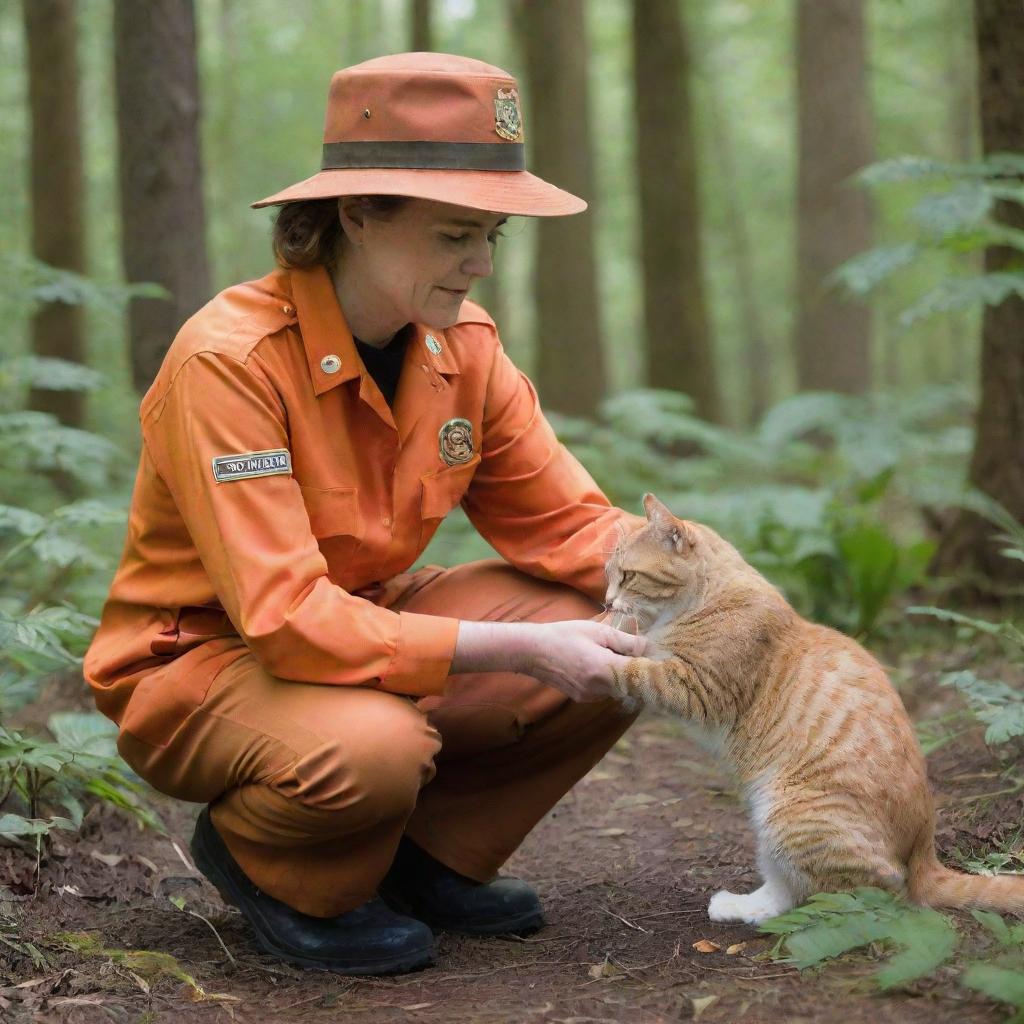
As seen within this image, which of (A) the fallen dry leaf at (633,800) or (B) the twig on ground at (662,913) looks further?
(A) the fallen dry leaf at (633,800)

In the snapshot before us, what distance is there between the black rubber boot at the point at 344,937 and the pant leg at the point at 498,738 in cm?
32

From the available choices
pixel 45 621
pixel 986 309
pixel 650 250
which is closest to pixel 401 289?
pixel 45 621

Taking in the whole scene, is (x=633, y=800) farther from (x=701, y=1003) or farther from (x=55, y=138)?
(x=55, y=138)

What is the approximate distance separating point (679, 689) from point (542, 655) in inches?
17.1

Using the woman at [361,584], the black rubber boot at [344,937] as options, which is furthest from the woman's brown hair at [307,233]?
the black rubber boot at [344,937]

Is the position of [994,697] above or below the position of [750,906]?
above

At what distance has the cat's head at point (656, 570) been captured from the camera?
3.31m

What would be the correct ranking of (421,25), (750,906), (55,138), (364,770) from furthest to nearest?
(421,25), (55,138), (750,906), (364,770)

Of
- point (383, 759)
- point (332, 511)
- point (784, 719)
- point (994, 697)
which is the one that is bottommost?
point (994, 697)

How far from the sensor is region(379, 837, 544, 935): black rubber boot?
3291mm

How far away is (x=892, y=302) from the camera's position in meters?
20.5

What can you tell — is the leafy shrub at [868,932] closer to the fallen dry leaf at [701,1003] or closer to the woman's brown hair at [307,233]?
the fallen dry leaf at [701,1003]

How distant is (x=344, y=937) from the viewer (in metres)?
3.04

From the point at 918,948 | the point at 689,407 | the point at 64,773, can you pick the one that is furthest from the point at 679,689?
the point at 689,407
